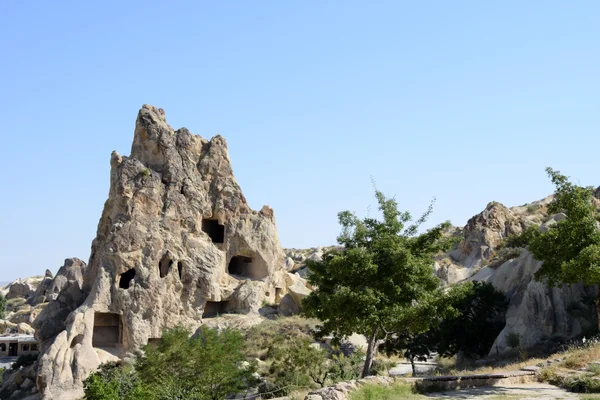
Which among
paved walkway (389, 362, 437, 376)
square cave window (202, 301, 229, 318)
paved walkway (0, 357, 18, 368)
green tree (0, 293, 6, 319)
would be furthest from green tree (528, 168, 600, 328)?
green tree (0, 293, 6, 319)

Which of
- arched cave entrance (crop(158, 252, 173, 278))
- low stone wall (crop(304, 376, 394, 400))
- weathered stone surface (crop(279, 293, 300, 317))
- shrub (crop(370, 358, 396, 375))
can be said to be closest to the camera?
low stone wall (crop(304, 376, 394, 400))

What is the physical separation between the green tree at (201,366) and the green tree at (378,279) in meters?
5.16

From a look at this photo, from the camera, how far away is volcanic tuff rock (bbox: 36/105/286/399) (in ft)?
114

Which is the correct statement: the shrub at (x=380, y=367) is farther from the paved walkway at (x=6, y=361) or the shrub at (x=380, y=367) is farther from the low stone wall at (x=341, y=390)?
the paved walkway at (x=6, y=361)

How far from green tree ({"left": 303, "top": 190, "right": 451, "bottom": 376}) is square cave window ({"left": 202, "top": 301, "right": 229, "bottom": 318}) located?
21395 mm

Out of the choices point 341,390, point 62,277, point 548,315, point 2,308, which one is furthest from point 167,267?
point 2,308

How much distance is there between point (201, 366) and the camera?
23469 mm

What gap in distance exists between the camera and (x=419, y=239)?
1953 centimetres

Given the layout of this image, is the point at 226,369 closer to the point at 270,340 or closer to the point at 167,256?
the point at 270,340

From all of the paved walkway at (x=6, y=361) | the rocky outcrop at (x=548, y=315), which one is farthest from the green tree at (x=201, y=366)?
the paved walkway at (x=6, y=361)

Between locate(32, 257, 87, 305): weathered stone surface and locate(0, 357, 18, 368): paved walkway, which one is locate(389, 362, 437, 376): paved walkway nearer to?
locate(0, 357, 18, 368): paved walkway

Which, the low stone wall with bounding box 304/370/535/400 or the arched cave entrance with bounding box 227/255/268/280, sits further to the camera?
the arched cave entrance with bounding box 227/255/268/280

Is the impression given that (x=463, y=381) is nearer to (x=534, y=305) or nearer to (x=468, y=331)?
(x=534, y=305)

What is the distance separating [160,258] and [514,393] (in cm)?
2729
